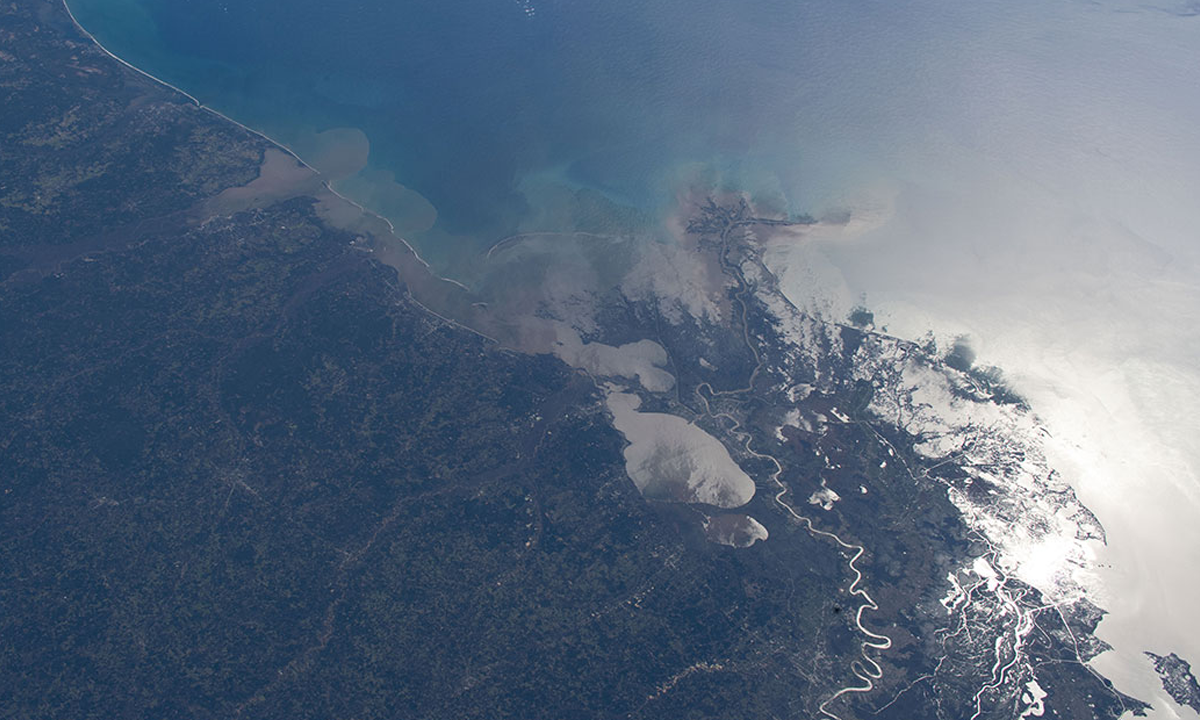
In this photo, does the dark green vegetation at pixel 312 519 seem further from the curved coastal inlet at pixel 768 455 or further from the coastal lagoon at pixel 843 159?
the coastal lagoon at pixel 843 159

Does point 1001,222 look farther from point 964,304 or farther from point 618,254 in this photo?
point 618,254

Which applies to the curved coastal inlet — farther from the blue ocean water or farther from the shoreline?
the shoreline

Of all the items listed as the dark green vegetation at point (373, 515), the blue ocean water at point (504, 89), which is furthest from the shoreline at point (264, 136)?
the dark green vegetation at point (373, 515)

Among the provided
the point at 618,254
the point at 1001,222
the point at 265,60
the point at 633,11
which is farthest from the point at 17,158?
the point at 1001,222

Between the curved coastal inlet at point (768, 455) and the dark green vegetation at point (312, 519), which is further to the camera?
the curved coastal inlet at point (768, 455)

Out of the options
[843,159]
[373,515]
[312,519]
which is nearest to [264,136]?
[312,519]

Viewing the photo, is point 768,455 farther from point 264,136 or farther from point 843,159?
point 264,136
